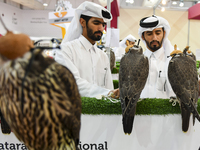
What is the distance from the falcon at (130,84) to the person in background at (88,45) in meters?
0.55

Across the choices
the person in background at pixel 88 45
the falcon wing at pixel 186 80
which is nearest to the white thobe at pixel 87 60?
the person in background at pixel 88 45

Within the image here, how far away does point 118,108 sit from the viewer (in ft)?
4.33

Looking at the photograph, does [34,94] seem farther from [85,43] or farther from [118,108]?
[85,43]

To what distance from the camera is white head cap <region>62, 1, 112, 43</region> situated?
1.66 meters

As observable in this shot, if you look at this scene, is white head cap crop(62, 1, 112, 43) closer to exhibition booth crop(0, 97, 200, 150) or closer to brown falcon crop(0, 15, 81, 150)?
exhibition booth crop(0, 97, 200, 150)

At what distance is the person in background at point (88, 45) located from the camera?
5.59 feet

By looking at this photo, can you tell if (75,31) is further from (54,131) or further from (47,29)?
(47,29)

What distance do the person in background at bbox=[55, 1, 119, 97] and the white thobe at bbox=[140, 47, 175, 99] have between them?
0.49 meters

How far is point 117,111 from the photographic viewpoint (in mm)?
Answer: 1323

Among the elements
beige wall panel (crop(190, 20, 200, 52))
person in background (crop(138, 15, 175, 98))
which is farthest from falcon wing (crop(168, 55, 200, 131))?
beige wall panel (crop(190, 20, 200, 52))

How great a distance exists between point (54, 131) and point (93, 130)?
0.98 metres

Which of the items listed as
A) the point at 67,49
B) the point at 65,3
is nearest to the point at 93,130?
the point at 67,49

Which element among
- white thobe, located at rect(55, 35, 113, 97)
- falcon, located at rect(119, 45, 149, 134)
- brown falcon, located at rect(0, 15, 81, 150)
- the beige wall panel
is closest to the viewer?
brown falcon, located at rect(0, 15, 81, 150)

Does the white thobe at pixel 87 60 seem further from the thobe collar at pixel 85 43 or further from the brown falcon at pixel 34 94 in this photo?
the brown falcon at pixel 34 94
